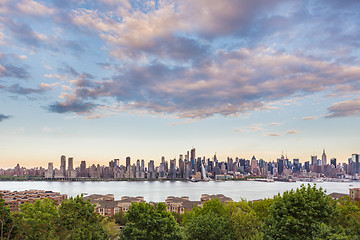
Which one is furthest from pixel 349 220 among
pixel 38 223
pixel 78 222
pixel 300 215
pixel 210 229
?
pixel 38 223

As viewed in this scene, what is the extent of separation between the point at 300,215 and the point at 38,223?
23.6m

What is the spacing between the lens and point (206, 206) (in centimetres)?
3597

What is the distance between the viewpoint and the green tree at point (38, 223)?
2341 cm

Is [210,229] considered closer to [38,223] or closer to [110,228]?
[110,228]

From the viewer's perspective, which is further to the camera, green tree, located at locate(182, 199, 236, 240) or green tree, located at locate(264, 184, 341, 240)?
green tree, located at locate(182, 199, 236, 240)

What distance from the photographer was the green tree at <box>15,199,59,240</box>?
922 inches

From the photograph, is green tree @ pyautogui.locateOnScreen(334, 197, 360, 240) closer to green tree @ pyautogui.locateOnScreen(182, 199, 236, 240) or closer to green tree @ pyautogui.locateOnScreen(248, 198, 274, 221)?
green tree @ pyautogui.locateOnScreen(248, 198, 274, 221)

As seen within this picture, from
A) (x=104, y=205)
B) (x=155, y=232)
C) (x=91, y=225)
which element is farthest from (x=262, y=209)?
(x=104, y=205)

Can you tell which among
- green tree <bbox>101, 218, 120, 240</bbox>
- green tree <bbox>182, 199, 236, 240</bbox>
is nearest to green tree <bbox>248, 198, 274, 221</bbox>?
green tree <bbox>182, 199, 236, 240</bbox>

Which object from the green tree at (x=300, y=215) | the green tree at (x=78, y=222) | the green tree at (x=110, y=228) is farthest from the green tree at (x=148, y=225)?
the green tree at (x=110, y=228)

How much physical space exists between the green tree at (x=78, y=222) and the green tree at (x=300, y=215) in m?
14.9

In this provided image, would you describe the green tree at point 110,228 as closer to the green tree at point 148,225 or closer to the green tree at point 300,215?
the green tree at point 148,225

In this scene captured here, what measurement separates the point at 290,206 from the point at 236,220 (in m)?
8.94

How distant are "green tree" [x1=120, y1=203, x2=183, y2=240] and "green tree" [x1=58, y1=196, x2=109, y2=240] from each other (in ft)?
9.36
